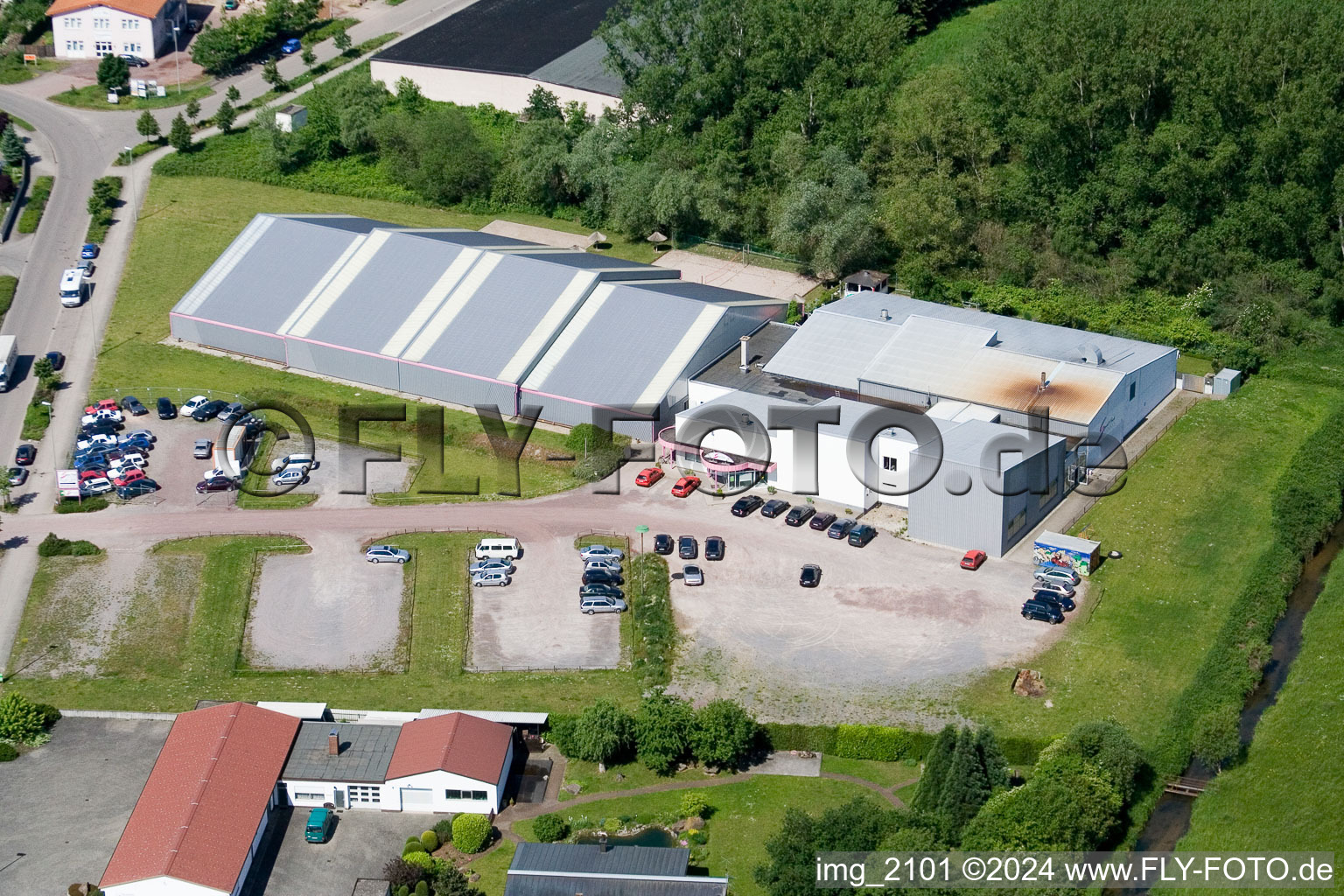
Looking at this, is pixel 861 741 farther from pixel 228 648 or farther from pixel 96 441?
pixel 96 441

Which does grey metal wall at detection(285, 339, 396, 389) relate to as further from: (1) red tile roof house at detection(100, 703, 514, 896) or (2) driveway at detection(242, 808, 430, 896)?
(2) driveway at detection(242, 808, 430, 896)

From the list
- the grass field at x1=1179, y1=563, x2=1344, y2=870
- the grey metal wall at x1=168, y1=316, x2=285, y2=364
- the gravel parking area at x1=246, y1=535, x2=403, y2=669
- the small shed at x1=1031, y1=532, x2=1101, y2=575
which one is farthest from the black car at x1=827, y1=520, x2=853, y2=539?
the grey metal wall at x1=168, y1=316, x2=285, y2=364

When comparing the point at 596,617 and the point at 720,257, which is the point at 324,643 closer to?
the point at 596,617

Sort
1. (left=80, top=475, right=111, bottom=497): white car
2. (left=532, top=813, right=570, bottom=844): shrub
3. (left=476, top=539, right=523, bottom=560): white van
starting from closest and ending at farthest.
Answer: (left=532, top=813, right=570, bottom=844): shrub, (left=476, top=539, right=523, bottom=560): white van, (left=80, top=475, right=111, bottom=497): white car

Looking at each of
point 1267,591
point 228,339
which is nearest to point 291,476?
point 228,339

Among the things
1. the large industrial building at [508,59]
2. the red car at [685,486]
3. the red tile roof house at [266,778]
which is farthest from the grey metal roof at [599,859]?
the large industrial building at [508,59]

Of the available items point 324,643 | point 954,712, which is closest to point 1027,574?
point 954,712
